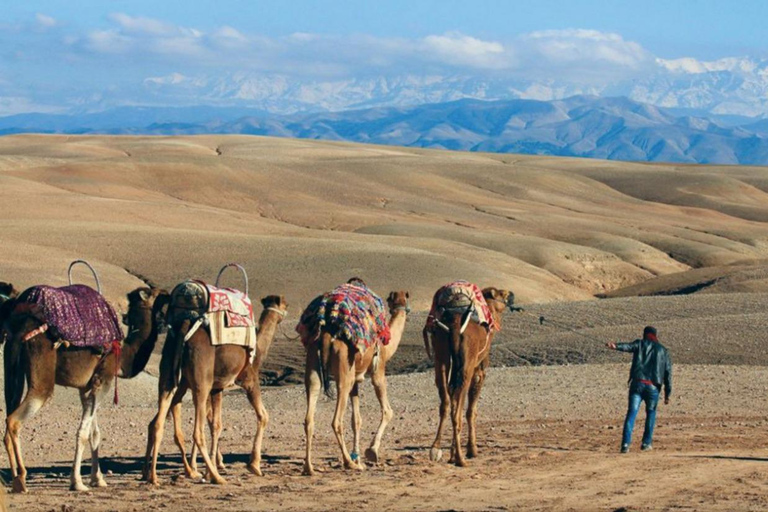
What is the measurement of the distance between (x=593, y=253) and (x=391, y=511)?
43942 mm

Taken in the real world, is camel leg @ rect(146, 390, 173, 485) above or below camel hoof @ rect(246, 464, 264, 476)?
above

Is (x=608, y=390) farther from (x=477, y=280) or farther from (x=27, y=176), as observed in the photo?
(x=27, y=176)

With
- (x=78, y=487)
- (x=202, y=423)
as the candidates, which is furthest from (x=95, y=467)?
(x=202, y=423)

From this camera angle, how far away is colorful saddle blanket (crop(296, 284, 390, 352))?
553 inches

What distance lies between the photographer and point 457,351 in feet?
48.7

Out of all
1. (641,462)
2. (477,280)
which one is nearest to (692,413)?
(641,462)

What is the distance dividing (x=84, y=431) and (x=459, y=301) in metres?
4.57

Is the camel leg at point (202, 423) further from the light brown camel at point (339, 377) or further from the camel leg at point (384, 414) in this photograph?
the camel leg at point (384, 414)

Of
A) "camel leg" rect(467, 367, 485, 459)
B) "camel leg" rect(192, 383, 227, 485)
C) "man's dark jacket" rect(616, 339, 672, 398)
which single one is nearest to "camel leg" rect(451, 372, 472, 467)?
"camel leg" rect(467, 367, 485, 459)

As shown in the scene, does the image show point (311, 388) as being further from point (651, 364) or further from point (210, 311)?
point (651, 364)

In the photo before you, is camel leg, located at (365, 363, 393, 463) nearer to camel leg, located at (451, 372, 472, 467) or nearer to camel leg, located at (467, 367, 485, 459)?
camel leg, located at (451, 372, 472, 467)

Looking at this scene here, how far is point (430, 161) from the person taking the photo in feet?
343

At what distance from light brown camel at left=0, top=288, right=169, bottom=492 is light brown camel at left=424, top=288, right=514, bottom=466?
3378mm

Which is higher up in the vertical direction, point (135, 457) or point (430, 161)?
point (430, 161)
